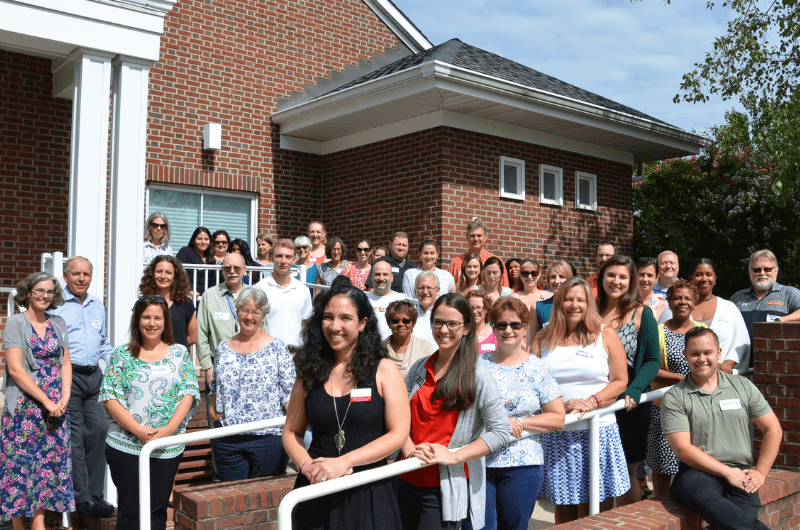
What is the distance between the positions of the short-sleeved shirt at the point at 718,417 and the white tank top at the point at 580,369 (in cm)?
36

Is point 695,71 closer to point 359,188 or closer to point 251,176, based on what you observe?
point 359,188

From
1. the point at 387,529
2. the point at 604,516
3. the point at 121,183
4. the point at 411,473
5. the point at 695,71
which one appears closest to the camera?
the point at 387,529

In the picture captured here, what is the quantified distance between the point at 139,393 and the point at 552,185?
7.80 metres

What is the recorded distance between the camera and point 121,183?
642cm

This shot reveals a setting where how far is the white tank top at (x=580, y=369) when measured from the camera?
13.1ft

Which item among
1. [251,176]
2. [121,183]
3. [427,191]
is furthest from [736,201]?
[121,183]

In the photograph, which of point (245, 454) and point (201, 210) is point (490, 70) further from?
point (245, 454)

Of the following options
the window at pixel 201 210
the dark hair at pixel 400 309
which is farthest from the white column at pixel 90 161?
the window at pixel 201 210

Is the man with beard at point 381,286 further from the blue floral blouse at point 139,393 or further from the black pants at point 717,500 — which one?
the black pants at point 717,500

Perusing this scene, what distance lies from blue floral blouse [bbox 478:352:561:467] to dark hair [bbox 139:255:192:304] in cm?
291

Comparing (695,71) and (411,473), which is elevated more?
(695,71)

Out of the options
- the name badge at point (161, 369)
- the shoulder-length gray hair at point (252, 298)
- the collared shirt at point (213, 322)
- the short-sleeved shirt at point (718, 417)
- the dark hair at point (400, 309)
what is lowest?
the short-sleeved shirt at point (718, 417)

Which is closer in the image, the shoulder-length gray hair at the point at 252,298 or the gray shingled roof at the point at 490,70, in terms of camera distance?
the shoulder-length gray hair at the point at 252,298

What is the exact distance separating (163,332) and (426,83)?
16.8 ft
